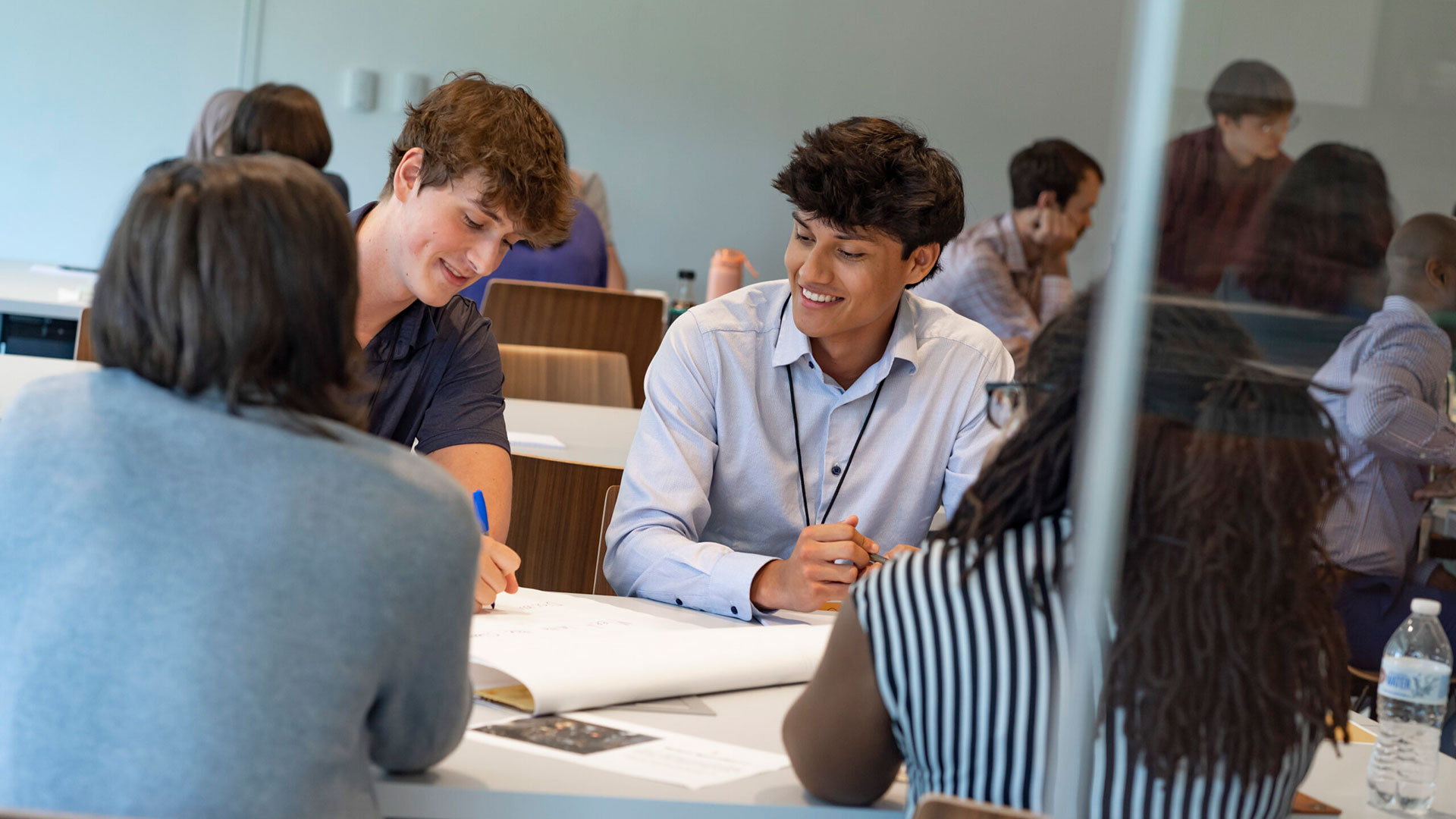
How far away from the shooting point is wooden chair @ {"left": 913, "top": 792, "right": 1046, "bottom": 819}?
0.90 m

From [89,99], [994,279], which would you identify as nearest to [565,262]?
[994,279]

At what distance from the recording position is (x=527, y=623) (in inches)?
52.9

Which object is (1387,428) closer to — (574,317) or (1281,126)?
(1281,126)

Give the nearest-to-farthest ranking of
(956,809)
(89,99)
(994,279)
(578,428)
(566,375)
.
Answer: (956,809), (578,428), (566,375), (994,279), (89,99)

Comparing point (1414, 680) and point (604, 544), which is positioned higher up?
point (1414, 680)

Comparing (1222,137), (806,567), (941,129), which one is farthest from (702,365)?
(941,129)

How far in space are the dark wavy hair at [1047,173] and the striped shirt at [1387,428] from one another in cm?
232

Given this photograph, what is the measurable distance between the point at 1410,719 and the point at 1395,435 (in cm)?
45

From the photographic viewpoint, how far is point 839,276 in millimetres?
1841

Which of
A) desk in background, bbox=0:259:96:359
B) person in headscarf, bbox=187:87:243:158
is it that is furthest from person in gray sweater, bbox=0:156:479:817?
person in headscarf, bbox=187:87:243:158

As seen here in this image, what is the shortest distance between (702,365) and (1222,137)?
4.09 ft

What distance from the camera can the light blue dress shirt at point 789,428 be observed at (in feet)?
5.98

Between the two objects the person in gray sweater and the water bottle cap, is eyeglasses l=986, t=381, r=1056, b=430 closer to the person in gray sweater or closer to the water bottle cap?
the person in gray sweater

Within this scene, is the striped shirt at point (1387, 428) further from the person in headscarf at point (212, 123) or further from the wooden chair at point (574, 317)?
the person in headscarf at point (212, 123)
